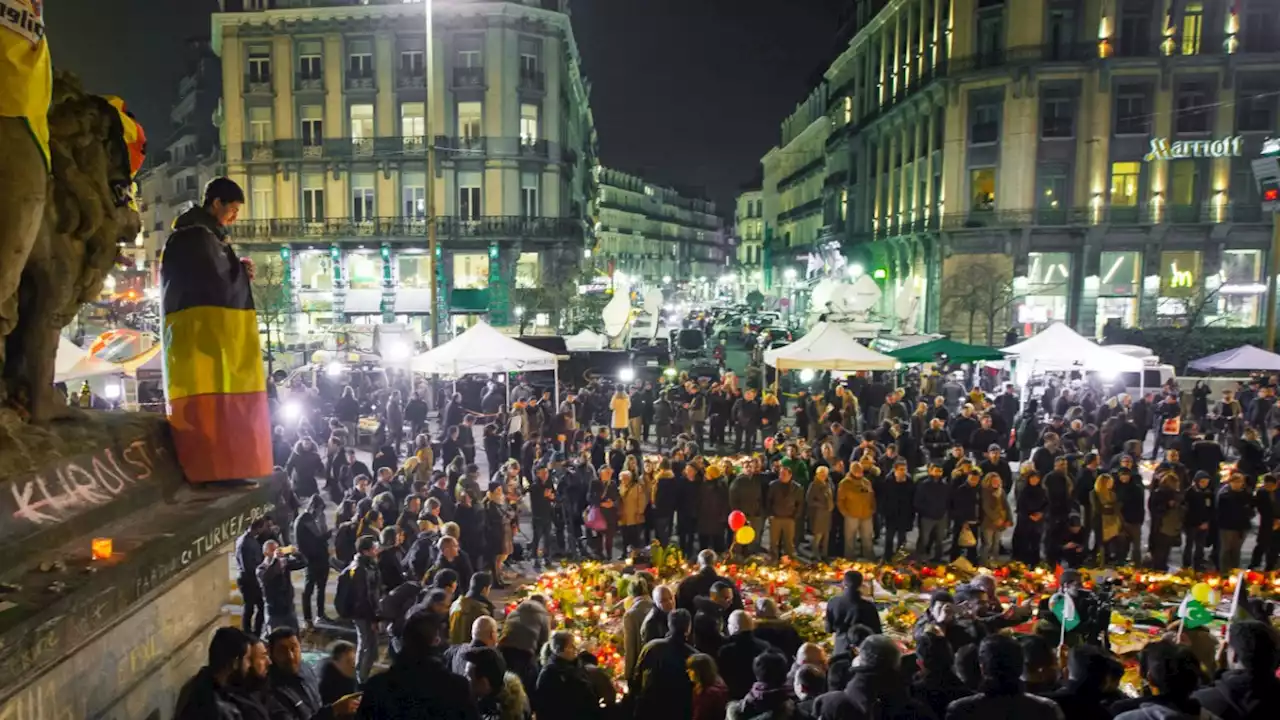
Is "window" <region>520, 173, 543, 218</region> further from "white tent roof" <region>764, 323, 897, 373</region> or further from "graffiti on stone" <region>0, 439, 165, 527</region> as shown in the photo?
"graffiti on stone" <region>0, 439, 165, 527</region>

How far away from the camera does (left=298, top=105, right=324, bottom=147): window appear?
48156 mm

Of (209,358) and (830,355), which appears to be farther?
(830,355)

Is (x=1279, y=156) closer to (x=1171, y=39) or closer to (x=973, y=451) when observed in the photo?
(x=973, y=451)

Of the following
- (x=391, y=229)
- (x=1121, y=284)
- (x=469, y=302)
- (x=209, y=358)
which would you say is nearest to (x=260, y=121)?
(x=391, y=229)

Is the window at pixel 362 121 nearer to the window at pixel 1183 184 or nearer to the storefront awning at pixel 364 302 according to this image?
the storefront awning at pixel 364 302

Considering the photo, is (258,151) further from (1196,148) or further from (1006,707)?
(1006,707)

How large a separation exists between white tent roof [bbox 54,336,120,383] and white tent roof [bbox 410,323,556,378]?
5721 millimetres

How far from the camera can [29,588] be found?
A: 320cm

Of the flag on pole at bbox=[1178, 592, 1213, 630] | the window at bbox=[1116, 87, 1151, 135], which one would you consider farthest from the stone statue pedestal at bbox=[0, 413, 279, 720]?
the window at bbox=[1116, 87, 1151, 135]

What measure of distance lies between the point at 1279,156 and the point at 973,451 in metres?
11.8

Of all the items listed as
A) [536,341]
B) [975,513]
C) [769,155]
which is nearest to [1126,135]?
[536,341]

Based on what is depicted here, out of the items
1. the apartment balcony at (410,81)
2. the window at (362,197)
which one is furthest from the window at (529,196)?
the window at (362,197)

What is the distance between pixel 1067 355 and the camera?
66.4 ft

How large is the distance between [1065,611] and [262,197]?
48895 millimetres
